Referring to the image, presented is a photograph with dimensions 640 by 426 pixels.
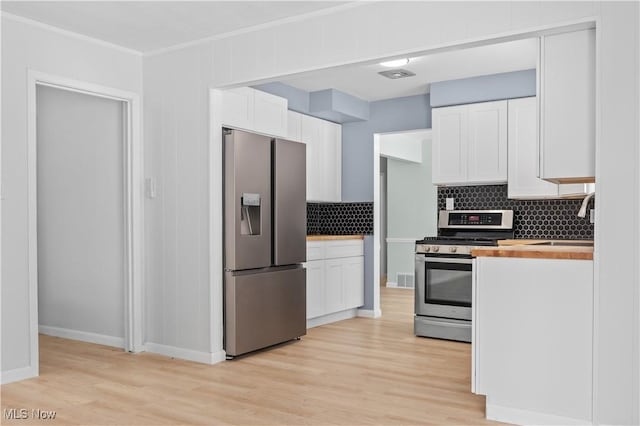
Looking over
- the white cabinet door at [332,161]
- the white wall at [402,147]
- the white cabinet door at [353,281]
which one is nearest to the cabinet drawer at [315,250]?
the white cabinet door at [353,281]

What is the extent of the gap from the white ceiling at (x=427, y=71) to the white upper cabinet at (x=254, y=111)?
1.17 ft

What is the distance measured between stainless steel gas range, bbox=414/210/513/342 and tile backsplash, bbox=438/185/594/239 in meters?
0.12

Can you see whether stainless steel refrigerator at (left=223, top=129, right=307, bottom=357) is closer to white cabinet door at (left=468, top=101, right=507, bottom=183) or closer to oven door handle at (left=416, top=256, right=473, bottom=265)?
oven door handle at (left=416, top=256, right=473, bottom=265)

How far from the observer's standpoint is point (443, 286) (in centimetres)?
526

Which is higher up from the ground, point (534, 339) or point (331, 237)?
point (331, 237)

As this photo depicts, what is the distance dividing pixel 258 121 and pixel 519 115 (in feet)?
7.68

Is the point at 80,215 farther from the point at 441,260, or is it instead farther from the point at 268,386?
the point at 441,260

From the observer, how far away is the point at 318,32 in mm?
3791

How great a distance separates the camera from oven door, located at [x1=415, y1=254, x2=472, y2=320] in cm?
513

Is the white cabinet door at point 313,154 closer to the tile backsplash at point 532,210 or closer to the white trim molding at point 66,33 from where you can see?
the tile backsplash at point 532,210

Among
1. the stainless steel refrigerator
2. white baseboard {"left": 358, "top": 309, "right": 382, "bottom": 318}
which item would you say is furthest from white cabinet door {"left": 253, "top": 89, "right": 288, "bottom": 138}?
white baseboard {"left": 358, "top": 309, "right": 382, "bottom": 318}

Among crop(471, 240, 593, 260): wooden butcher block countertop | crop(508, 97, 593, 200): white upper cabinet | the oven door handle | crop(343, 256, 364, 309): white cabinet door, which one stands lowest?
crop(343, 256, 364, 309): white cabinet door

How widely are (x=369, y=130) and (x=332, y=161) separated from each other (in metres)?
0.54

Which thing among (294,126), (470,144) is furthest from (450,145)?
(294,126)
